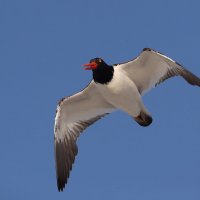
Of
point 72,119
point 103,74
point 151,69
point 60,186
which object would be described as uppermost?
point 151,69

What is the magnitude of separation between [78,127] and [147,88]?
7.93ft

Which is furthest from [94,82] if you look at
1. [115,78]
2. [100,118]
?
[100,118]

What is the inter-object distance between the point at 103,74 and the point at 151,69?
151 cm

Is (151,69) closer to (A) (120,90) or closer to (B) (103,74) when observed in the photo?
(A) (120,90)

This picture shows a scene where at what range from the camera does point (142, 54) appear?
17.2 metres

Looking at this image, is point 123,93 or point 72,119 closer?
point 123,93

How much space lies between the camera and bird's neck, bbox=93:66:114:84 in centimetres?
1714

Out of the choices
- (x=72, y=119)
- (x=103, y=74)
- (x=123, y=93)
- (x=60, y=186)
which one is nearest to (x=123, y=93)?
(x=123, y=93)

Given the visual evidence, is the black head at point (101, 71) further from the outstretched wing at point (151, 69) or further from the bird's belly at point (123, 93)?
the outstretched wing at point (151, 69)

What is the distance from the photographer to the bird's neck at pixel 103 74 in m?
17.1

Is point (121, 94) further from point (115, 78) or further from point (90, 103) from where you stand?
point (90, 103)

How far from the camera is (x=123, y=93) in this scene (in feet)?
57.0

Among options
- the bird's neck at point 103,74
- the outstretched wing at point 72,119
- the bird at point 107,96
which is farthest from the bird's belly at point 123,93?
the outstretched wing at point 72,119

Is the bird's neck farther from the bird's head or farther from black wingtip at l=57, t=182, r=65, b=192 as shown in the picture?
black wingtip at l=57, t=182, r=65, b=192
